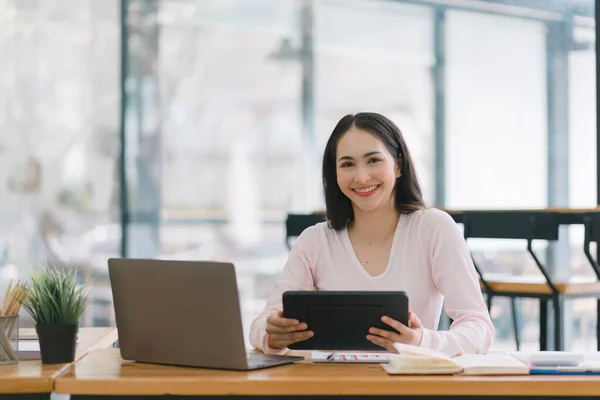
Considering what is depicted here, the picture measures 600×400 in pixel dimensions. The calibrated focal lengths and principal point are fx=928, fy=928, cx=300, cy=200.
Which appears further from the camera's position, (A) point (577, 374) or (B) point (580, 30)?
(B) point (580, 30)

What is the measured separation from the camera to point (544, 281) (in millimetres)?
4391

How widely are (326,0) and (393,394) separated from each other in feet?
15.0

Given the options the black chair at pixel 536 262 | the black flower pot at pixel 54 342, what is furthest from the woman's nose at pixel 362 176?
the black chair at pixel 536 262

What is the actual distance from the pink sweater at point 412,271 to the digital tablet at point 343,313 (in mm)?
329

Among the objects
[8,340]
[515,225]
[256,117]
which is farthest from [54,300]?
[256,117]

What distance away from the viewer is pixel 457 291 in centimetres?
240

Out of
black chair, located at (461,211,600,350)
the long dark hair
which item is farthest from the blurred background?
the long dark hair

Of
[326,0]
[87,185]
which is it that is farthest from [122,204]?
[326,0]

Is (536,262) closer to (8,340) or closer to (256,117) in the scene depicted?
(256,117)

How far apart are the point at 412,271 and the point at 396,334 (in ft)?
1.84

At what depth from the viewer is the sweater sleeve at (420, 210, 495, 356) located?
2.21 metres

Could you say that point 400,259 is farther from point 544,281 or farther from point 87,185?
point 87,185

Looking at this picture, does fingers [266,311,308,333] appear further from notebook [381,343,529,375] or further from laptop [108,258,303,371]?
notebook [381,343,529,375]

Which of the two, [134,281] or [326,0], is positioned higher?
[326,0]
